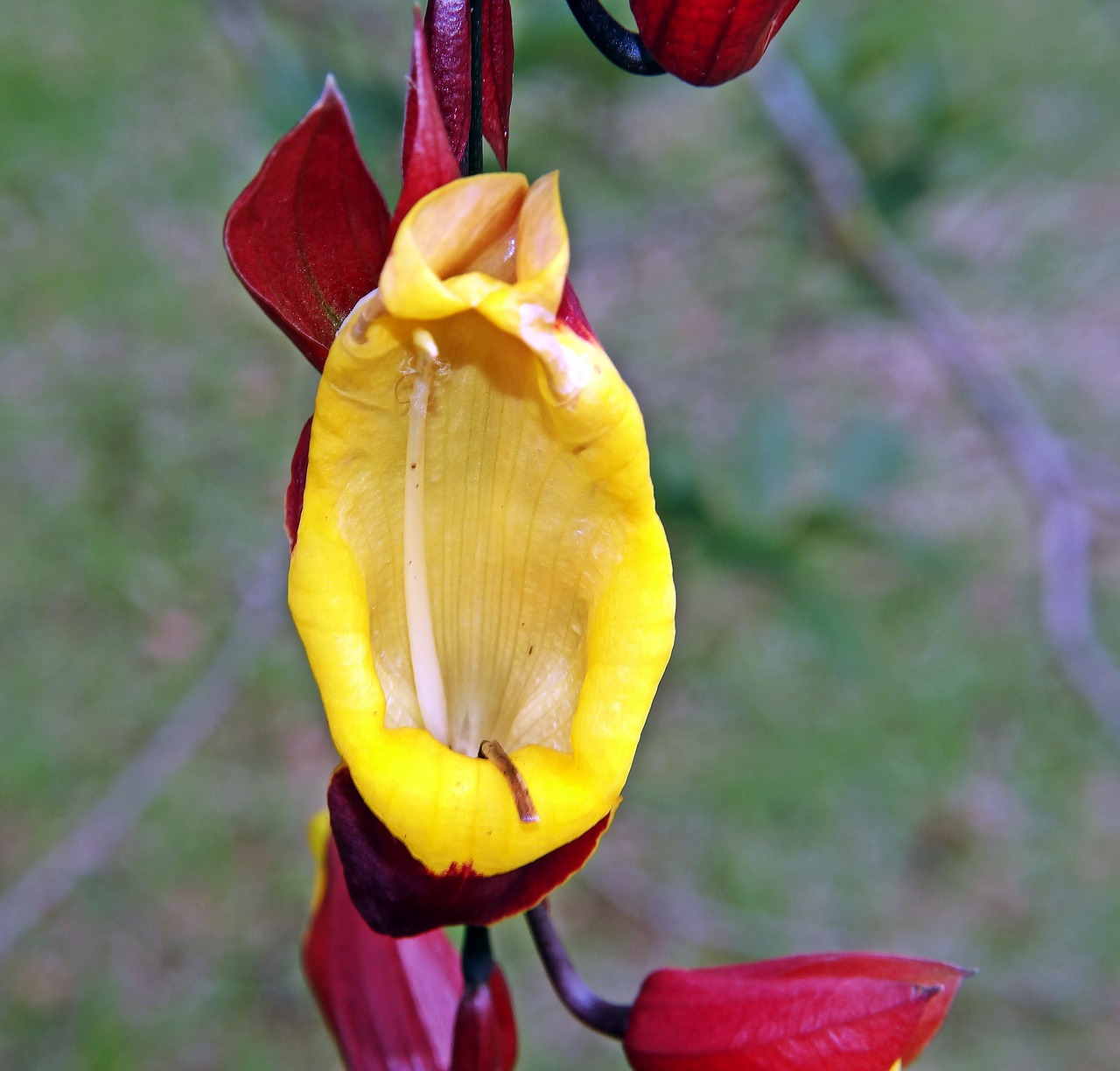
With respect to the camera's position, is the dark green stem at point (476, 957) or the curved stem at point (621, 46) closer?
the curved stem at point (621, 46)

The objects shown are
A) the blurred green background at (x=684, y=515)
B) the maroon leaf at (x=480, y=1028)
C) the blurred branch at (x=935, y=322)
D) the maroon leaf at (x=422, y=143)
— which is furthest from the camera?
the blurred green background at (x=684, y=515)

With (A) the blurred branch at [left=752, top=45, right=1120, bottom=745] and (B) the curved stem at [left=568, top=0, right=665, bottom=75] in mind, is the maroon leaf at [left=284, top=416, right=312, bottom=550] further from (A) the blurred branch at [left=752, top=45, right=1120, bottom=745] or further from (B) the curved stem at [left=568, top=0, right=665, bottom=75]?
(A) the blurred branch at [left=752, top=45, right=1120, bottom=745]

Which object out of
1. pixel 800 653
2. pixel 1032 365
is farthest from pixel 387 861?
pixel 1032 365

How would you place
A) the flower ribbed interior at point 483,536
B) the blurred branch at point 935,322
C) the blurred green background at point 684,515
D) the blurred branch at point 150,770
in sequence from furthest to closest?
1. the blurred branch at point 150,770
2. the blurred green background at point 684,515
3. the blurred branch at point 935,322
4. the flower ribbed interior at point 483,536

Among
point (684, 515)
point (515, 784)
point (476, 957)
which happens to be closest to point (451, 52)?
point (515, 784)

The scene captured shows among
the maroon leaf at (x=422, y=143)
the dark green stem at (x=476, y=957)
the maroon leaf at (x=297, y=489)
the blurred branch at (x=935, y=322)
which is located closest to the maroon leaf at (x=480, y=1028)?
the dark green stem at (x=476, y=957)

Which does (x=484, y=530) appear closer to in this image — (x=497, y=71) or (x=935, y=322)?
(x=497, y=71)

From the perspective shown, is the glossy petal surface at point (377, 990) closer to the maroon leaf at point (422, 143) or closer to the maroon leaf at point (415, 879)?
the maroon leaf at point (415, 879)

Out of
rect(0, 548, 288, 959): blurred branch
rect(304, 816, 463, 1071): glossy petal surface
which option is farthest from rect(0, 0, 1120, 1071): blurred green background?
rect(304, 816, 463, 1071): glossy petal surface

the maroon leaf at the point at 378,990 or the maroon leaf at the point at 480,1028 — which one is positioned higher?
the maroon leaf at the point at 480,1028
